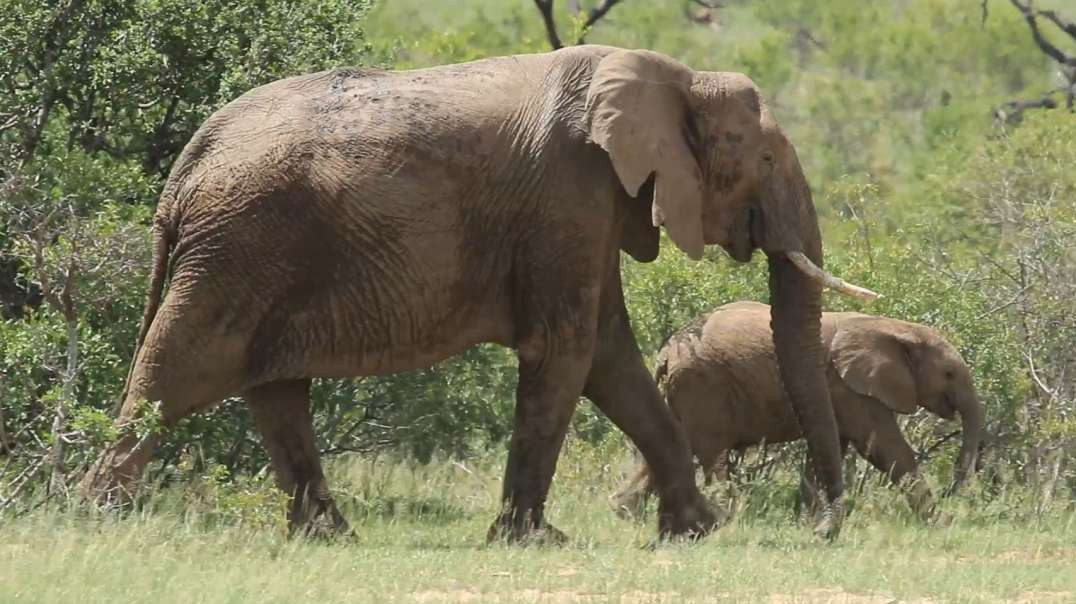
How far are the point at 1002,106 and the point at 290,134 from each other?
2210 centimetres

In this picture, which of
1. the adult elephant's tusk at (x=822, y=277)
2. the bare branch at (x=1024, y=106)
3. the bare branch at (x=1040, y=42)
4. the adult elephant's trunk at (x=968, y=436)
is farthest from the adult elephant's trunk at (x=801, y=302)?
the bare branch at (x=1040, y=42)

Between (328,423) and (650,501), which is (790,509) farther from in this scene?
(328,423)

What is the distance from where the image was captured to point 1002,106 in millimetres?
31172

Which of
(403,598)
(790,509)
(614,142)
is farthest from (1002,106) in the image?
(403,598)

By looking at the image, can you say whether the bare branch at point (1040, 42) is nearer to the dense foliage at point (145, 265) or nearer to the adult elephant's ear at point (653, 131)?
the dense foliage at point (145, 265)

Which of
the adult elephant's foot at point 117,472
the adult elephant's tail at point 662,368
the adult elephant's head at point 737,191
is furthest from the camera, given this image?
the adult elephant's tail at point 662,368

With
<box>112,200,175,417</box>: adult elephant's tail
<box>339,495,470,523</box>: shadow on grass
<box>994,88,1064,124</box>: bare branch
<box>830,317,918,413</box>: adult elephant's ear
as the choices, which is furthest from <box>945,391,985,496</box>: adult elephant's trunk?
<box>994,88,1064,124</box>: bare branch

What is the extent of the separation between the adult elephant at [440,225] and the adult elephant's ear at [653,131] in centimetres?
1

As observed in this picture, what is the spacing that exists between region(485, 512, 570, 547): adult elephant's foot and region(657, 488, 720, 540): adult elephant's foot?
0.70 metres

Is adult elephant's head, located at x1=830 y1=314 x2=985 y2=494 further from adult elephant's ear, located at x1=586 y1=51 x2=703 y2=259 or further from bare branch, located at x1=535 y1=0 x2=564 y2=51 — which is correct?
bare branch, located at x1=535 y1=0 x2=564 y2=51

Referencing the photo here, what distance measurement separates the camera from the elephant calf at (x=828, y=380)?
12.9 m

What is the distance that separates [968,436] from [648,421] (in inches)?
95.1

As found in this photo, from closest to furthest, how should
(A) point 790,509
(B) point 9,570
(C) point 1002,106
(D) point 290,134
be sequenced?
(B) point 9,570, (D) point 290,134, (A) point 790,509, (C) point 1002,106

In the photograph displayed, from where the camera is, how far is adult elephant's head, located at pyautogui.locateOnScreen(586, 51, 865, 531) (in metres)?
10.9
